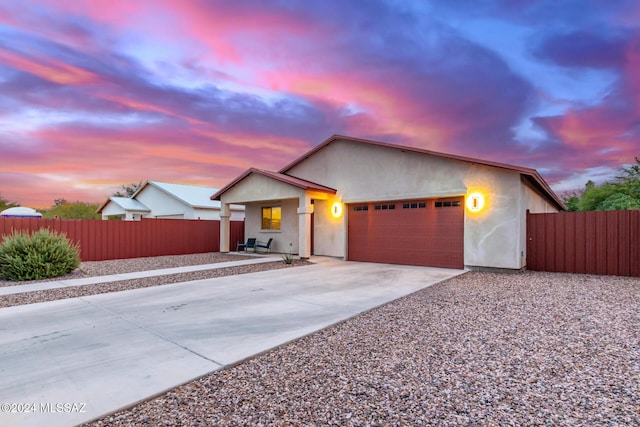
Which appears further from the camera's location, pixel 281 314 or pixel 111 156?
pixel 111 156

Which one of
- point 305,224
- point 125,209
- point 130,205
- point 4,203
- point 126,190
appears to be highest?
point 126,190

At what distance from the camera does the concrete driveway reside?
9.45 ft

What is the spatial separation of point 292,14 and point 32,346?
10.6m

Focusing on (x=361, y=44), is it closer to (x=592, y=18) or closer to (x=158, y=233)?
(x=592, y=18)

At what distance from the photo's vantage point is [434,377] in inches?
128

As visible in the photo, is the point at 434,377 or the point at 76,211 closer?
the point at 434,377

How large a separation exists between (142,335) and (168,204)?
22672 mm

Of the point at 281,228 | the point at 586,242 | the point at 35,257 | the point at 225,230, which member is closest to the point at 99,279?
the point at 35,257

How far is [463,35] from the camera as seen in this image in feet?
37.1

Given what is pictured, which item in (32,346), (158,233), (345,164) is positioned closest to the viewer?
(32,346)

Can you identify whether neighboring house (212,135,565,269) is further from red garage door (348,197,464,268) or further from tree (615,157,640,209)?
tree (615,157,640,209)

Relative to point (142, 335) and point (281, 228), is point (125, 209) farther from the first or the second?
point (142, 335)

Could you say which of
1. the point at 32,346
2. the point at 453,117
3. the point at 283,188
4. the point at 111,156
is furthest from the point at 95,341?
the point at 111,156

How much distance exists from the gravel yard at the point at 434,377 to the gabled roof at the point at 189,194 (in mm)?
20592
